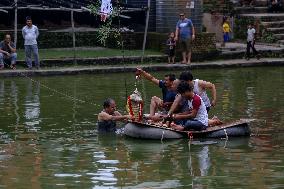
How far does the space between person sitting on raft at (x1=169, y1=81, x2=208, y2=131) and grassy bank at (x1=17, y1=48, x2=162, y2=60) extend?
15.7 meters

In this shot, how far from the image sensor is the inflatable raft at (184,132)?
16.9m

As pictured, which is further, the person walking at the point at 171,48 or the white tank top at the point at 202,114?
the person walking at the point at 171,48

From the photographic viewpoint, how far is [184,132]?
16.8m

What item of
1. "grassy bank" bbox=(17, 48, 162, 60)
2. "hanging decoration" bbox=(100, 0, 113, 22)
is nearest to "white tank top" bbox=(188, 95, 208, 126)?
"hanging decoration" bbox=(100, 0, 113, 22)

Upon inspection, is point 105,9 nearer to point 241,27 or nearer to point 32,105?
point 32,105

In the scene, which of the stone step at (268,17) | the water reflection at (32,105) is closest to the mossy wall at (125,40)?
the stone step at (268,17)

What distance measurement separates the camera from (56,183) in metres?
13.1

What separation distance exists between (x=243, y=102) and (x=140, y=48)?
13.5 m

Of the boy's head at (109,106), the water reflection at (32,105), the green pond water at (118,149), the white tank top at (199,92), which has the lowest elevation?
the water reflection at (32,105)

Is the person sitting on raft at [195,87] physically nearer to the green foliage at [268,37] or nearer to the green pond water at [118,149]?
the green pond water at [118,149]

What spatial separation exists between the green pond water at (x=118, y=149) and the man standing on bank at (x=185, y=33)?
7084 millimetres

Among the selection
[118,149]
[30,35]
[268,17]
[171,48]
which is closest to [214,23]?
[268,17]

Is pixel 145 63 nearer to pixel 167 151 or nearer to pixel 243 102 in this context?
pixel 243 102

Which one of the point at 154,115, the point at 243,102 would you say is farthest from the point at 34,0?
the point at 154,115
